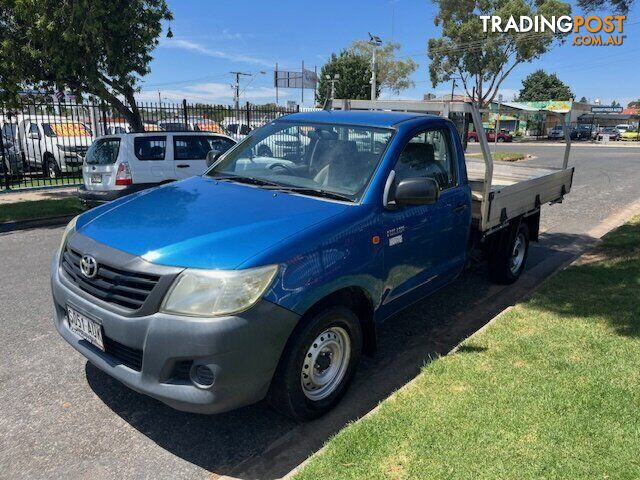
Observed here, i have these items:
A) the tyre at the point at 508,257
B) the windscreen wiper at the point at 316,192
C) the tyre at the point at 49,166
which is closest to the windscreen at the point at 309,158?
the windscreen wiper at the point at 316,192

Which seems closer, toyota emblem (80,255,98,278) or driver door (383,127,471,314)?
toyota emblem (80,255,98,278)

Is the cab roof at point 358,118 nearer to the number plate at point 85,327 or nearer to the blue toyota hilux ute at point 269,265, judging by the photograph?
the blue toyota hilux ute at point 269,265

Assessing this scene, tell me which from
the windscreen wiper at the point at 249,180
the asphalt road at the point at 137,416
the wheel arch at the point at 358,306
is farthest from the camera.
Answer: the windscreen wiper at the point at 249,180

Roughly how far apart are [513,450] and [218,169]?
3044 mm

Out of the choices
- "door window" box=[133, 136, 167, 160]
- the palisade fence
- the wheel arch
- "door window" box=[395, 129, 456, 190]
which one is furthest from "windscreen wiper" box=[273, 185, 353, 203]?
the palisade fence

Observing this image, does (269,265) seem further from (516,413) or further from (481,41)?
(481,41)

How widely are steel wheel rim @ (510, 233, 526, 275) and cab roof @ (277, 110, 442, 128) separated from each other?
8.45ft

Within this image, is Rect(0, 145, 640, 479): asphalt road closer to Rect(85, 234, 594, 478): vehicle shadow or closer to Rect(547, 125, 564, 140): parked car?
Rect(85, 234, 594, 478): vehicle shadow

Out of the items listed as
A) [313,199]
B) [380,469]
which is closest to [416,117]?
[313,199]

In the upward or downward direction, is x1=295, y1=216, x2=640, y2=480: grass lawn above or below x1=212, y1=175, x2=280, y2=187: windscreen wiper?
below

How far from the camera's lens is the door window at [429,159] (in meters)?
3.89

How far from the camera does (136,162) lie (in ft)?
30.5

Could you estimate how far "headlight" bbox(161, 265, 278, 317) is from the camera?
2578 mm

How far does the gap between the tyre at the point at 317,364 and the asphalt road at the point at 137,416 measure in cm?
19
